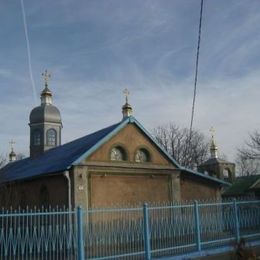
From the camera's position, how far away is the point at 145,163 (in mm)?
21312

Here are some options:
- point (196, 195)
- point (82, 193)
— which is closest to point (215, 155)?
point (196, 195)

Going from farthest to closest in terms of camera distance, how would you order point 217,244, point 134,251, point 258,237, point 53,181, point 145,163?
point 145,163 < point 53,181 < point 258,237 < point 217,244 < point 134,251

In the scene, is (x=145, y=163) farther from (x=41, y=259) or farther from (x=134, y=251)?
(x=41, y=259)

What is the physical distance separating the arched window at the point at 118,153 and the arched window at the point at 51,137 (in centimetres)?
1026

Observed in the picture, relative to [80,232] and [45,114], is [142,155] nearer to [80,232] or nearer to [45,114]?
[45,114]

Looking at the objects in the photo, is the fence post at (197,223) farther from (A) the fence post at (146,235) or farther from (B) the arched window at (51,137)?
(B) the arched window at (51,137)

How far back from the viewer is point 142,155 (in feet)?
71.5

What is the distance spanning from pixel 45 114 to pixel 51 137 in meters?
1.62

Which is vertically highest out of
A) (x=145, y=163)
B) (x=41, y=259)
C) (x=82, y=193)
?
(x=145, y=163)

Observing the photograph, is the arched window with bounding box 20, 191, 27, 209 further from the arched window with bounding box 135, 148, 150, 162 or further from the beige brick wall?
the beige brick wall

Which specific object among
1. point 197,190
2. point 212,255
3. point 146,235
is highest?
point 197,190

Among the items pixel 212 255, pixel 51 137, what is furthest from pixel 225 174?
pixel 212 255

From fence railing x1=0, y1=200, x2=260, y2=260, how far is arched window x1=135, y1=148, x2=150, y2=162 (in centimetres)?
809

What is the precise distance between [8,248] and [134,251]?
3.20 meters
